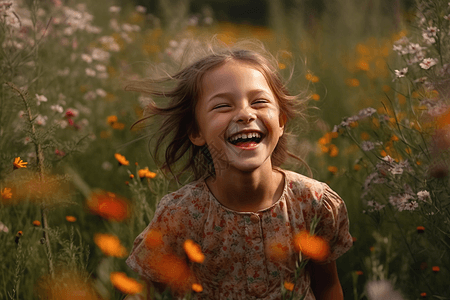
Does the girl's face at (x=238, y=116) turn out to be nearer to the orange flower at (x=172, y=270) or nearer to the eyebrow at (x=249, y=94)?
the eyebrow at (x=249, y=94)

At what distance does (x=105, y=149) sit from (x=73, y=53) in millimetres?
905

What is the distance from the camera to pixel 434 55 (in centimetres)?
191

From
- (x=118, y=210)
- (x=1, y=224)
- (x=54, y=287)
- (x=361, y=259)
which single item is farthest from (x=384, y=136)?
(x=1, y=224)

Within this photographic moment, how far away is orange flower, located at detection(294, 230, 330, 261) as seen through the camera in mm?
1506

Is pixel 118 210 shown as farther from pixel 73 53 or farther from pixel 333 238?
pixel 73 53

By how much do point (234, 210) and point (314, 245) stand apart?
0.29m

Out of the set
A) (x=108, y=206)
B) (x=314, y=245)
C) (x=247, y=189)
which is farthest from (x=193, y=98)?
(x=108, y=206)

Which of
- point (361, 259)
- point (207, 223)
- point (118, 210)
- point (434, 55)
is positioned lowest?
point (361, 259)

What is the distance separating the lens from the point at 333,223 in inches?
64.2

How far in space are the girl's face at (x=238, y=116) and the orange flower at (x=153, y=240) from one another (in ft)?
1.02

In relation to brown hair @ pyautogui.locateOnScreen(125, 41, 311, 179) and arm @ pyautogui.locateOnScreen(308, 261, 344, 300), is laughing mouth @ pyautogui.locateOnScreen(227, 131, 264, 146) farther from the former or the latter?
arm @ pyautogui.locateOnScreen(308, 261, 344, 300)

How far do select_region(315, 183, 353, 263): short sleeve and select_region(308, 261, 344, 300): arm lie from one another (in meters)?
0.06

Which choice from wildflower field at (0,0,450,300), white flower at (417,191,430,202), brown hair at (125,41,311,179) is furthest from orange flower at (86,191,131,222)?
white flower at (417,191,430,202)

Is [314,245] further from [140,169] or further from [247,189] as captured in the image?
[140,169]
